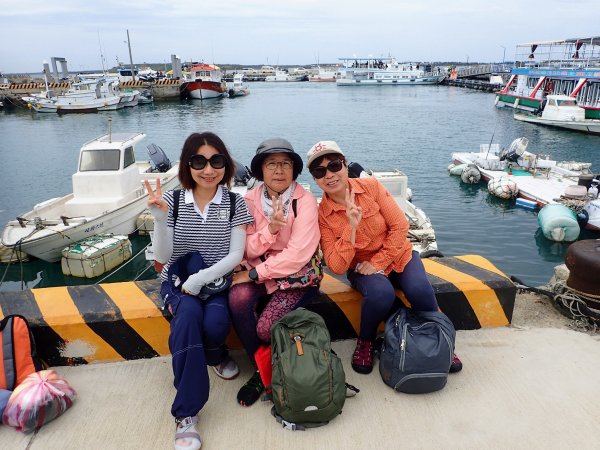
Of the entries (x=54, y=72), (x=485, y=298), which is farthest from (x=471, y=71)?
(x=485, y=298)

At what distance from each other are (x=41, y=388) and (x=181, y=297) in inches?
34.5

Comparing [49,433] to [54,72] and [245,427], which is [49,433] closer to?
[245,427]

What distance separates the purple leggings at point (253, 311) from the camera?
2551mm

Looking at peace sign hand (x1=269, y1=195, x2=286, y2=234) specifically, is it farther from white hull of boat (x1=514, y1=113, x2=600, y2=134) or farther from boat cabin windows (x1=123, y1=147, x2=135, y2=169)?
white hull of boat (x1=514, y1=113, x2=600, y2=134)

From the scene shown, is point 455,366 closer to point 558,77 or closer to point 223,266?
point 223,266

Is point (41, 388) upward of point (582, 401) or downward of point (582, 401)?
upward

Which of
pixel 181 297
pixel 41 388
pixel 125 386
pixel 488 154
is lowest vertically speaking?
pixel 488 154

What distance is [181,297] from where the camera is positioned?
8.20ft

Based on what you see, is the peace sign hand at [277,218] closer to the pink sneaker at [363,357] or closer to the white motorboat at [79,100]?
the pink sneaker at [363,357]

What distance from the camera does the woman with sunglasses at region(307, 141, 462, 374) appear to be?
2.71 m

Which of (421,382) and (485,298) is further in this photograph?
(485,298)

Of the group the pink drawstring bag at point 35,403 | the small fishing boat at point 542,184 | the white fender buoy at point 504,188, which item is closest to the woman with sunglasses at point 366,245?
the pink drawstring bag at point 35,403

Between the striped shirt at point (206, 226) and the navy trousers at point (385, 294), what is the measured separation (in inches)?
34.3

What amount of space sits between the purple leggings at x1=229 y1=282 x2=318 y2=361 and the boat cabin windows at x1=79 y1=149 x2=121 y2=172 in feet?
32.1
